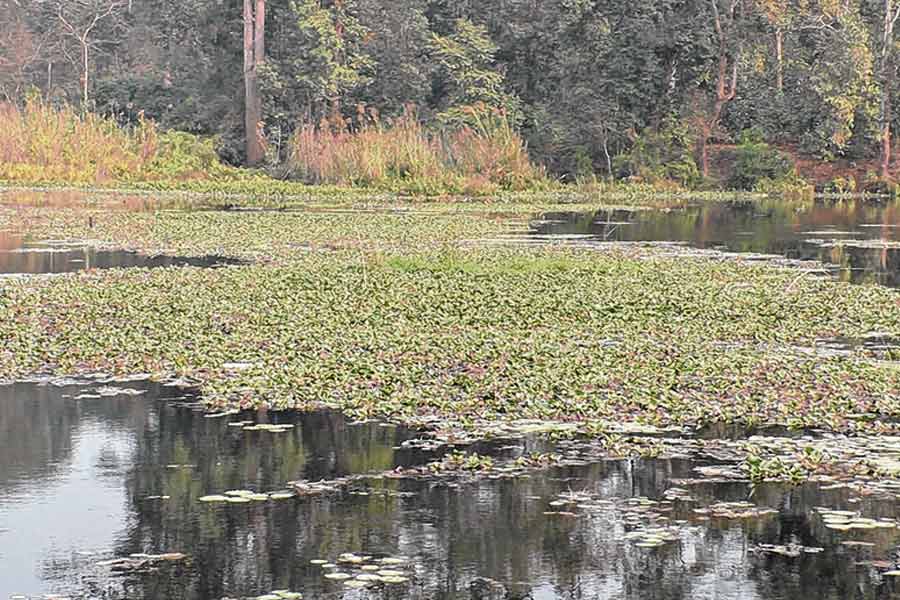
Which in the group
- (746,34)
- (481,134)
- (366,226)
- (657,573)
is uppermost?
(746,34)

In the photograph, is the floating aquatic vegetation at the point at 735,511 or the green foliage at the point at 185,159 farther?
the green foliage at the point at 185,159

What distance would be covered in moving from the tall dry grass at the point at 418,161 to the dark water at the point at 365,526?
1111 inches

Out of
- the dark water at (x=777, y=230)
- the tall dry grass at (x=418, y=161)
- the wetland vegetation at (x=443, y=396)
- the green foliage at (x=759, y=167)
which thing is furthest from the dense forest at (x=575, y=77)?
the wetland vegetation at (x=443, y=396)

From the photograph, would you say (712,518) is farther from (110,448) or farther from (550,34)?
(550,34)

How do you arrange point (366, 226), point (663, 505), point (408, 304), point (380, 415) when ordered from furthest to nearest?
point (366, 226) → point (408, 304) → point (380, 415) → point (663, 505)

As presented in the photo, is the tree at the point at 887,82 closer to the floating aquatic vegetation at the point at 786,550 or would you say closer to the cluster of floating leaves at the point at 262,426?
the cluster of floating leaves at the point at 262,426

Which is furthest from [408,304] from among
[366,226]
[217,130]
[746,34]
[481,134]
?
[217,130]

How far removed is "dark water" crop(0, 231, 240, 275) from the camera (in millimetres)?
17781

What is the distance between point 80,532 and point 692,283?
10559 millimetres

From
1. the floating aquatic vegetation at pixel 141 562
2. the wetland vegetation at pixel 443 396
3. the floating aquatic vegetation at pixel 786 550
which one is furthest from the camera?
the floating aquatic vegetation at pixel 786 550

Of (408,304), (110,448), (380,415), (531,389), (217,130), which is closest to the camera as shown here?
(110,448)

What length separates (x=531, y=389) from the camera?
969 cm

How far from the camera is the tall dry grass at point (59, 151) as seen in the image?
38.5m

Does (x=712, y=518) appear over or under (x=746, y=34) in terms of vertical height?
under
